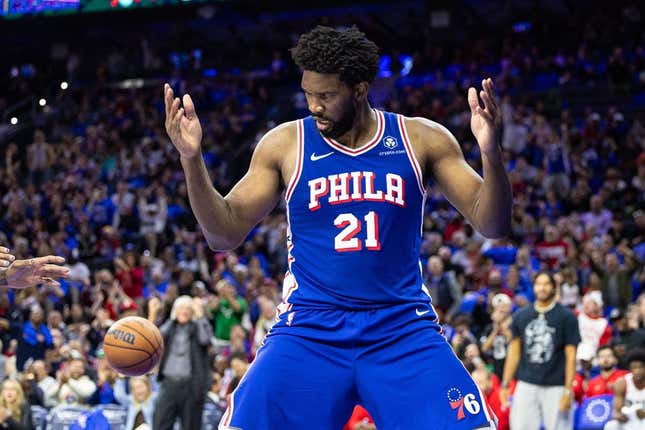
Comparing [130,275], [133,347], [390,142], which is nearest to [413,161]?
[390,142]

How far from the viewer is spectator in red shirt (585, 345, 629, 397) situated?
393 inches

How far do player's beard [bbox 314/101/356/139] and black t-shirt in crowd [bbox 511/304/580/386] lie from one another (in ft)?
19.4

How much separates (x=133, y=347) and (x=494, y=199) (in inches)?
193

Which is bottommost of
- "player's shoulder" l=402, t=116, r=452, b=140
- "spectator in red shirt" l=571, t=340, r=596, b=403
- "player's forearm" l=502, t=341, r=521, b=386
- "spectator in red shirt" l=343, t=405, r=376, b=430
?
"spectator in red shirt" l=343, t=405, r=376, b=430

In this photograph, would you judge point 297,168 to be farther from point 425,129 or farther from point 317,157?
point 425,129

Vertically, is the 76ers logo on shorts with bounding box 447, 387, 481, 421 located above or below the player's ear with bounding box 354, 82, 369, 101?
below

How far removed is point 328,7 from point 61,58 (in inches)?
315

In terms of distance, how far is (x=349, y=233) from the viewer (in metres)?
4.20

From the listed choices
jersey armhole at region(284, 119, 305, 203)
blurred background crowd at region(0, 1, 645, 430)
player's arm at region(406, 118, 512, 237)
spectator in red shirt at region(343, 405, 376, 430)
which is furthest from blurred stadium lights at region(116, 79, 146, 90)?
player's arm at region(406, 118, 512, 237)

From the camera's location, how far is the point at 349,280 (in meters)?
4.15

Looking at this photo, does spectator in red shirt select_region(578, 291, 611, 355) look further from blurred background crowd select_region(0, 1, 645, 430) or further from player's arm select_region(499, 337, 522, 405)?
player's arm select_region(499, 337, 522, 405)

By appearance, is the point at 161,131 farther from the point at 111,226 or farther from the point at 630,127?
the point at 630,127

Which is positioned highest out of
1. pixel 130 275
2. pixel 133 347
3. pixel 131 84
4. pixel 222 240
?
pixel 131 84

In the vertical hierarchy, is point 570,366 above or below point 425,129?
below
